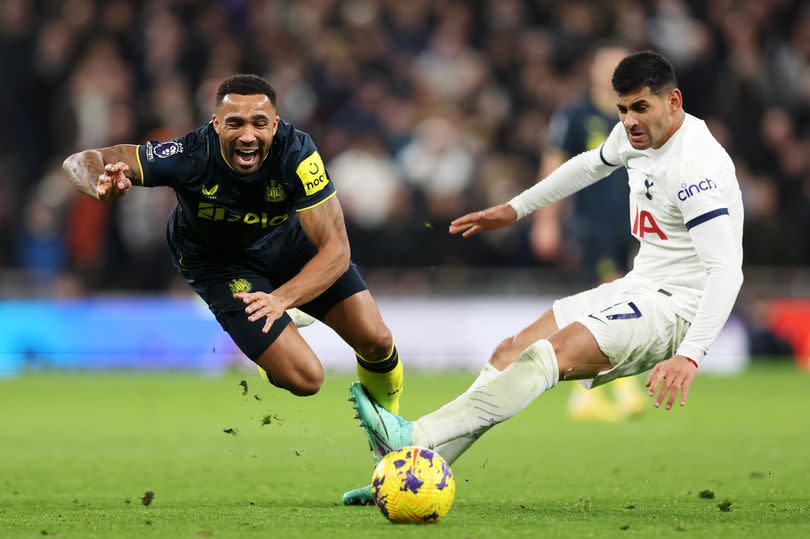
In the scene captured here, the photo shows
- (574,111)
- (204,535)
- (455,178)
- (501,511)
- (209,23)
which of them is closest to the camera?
(204,535)

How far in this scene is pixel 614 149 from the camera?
700cm

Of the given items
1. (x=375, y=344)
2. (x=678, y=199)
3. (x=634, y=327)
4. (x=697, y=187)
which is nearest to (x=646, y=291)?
(x=634, y=327)

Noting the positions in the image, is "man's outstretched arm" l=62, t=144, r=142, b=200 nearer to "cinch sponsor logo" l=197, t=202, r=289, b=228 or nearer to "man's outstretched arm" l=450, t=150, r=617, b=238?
"cinch sponsor logo" l=197, t=202, r=289, b=228

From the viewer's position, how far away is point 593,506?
21.7 ft

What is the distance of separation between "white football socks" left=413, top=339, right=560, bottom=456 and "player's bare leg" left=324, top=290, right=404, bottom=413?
1125mm

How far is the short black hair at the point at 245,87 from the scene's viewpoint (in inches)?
269

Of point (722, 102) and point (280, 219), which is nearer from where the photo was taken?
point (280, 219)

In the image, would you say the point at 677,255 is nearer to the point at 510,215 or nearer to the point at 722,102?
the point at 510,215

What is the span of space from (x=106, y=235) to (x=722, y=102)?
7774 mm

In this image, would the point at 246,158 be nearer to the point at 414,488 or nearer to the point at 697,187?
the point at 414,488

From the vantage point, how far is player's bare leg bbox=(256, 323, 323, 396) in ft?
24.3

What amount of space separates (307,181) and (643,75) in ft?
5.77

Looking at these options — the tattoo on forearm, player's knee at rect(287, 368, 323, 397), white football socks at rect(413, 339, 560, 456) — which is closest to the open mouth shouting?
the tattoo on forearm

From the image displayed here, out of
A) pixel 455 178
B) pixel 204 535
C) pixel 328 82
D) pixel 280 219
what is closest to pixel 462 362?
pixel 455 178
